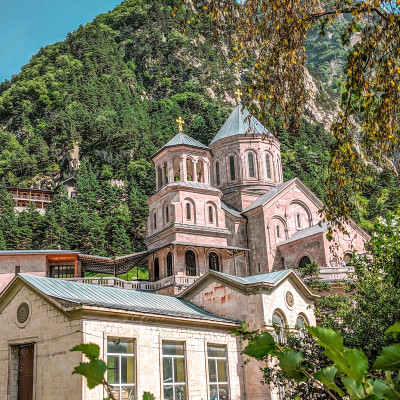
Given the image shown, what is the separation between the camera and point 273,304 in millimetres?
18672

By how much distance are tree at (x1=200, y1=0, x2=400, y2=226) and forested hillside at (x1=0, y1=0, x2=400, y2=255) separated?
1578 inches

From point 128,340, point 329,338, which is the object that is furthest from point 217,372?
point 329,338

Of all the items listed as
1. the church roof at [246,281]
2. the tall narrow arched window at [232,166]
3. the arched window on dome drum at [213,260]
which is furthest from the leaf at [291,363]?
the tall narrow arched window at [232,166]

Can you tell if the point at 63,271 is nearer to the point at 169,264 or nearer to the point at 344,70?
the point at 169,264

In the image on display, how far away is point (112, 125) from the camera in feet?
234

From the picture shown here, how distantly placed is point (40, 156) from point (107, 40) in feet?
117

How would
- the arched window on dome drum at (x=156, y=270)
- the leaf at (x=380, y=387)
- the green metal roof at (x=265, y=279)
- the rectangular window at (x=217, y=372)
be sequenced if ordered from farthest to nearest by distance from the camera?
the arched window on dome drum at (x=156, y=270) < the green metal roof at (x=265, y=279) < the rectangular window at (x=217, y=372) < the leaf at (x=380, y=387)

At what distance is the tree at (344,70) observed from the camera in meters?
7.41

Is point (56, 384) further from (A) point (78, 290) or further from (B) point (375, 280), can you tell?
(B) point (375, 280)

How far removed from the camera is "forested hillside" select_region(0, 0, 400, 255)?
171ft

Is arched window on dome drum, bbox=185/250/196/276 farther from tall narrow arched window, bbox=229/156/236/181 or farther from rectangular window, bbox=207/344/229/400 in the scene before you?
rectangular window, bbox=207/344/229/400

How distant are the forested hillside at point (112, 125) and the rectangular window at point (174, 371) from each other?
31.8 meters

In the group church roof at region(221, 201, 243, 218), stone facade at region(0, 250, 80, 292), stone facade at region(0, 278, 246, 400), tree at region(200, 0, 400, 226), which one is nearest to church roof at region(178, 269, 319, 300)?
stone facade at region(0, 278, 246, 400)

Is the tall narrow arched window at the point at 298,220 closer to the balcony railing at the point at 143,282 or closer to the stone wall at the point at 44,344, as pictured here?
the balcony railing at the point at 143,282
